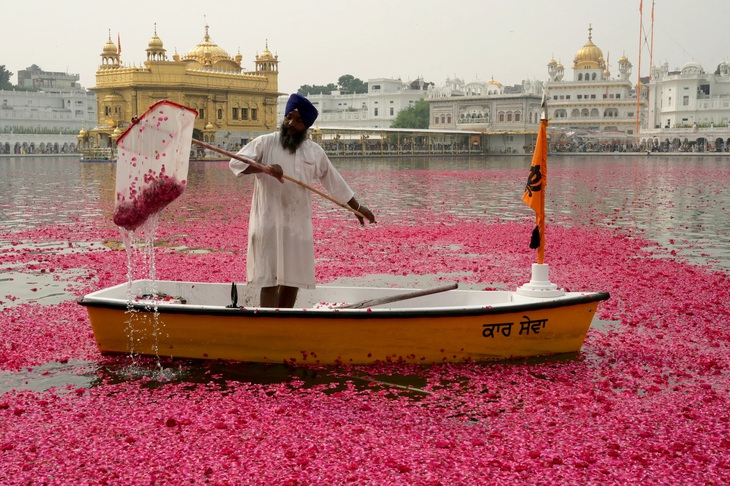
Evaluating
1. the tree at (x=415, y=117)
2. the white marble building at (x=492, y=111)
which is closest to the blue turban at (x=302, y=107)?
the white marble building at (x=492, y=111)

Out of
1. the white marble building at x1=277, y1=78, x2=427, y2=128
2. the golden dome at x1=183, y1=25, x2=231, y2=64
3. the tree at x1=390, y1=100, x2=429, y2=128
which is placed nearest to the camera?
the golden dome at x1=183, y1=25, x2=231, y2=64

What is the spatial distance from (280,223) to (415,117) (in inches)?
3996

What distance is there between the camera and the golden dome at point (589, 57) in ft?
324

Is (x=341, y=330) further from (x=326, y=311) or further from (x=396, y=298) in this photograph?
(x=396, y=298)

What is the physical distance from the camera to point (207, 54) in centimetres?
7756

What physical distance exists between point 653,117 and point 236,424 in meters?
96.6

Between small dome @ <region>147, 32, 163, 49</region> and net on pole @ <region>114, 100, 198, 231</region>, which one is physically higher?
small dome @ <region>147, 32, 163, 49</region>

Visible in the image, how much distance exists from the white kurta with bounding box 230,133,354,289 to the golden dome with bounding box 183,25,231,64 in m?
73.9

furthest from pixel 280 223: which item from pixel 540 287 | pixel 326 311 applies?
pixel 540 287

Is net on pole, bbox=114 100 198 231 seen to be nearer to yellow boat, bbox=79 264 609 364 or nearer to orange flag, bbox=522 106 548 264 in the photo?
yellow boat, bbox=79 264 609 364

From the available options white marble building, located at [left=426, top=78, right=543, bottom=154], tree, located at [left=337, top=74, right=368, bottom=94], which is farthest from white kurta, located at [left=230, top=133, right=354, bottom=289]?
tree, located at [left=337, top=74, right=368, bottom=94]

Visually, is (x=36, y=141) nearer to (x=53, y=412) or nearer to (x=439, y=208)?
(x=439, y=208)

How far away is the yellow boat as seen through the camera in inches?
235

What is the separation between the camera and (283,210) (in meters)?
6.35
